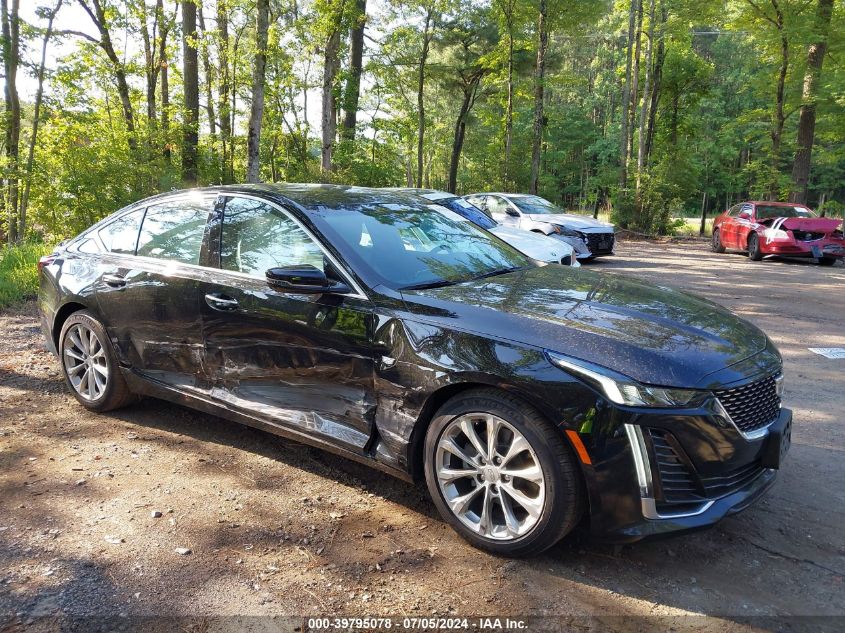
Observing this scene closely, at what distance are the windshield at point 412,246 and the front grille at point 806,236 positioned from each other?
1286 cm

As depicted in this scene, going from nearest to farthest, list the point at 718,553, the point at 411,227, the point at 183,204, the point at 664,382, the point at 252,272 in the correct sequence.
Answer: the point at 664,382, the point at 718,553, the point at 252,272, the point at 411,227, the point at 183,204

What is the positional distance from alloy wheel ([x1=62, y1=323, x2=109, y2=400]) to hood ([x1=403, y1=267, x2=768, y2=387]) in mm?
2645

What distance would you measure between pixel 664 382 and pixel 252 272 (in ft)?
7.68

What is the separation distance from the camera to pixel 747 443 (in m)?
2.62

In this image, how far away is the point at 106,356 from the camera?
4.37m

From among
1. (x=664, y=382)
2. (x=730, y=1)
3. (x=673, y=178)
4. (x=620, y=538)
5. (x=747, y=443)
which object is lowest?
(x=620, y=538)

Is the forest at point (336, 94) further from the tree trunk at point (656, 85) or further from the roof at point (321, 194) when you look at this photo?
the roof at point (321, 194)

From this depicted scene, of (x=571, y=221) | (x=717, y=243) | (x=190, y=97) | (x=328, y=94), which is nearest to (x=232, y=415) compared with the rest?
(x=571, y=221)

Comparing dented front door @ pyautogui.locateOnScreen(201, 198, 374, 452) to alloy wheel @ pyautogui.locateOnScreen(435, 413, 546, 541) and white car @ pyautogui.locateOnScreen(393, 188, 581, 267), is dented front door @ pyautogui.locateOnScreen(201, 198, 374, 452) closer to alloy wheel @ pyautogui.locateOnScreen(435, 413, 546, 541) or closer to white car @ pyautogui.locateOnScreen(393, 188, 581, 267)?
alloy wheel @ pyautogui.locateOnScreen(435, 413, 546, 541)

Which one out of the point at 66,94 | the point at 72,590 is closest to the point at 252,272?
the point at 72,590

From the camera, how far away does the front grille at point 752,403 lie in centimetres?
260

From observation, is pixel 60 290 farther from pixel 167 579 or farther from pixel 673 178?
pixel 673 178

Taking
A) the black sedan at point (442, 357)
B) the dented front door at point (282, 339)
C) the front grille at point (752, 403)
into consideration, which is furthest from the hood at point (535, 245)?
the front grille at point (752, 403)

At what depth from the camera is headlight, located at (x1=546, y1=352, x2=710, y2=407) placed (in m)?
2.47
